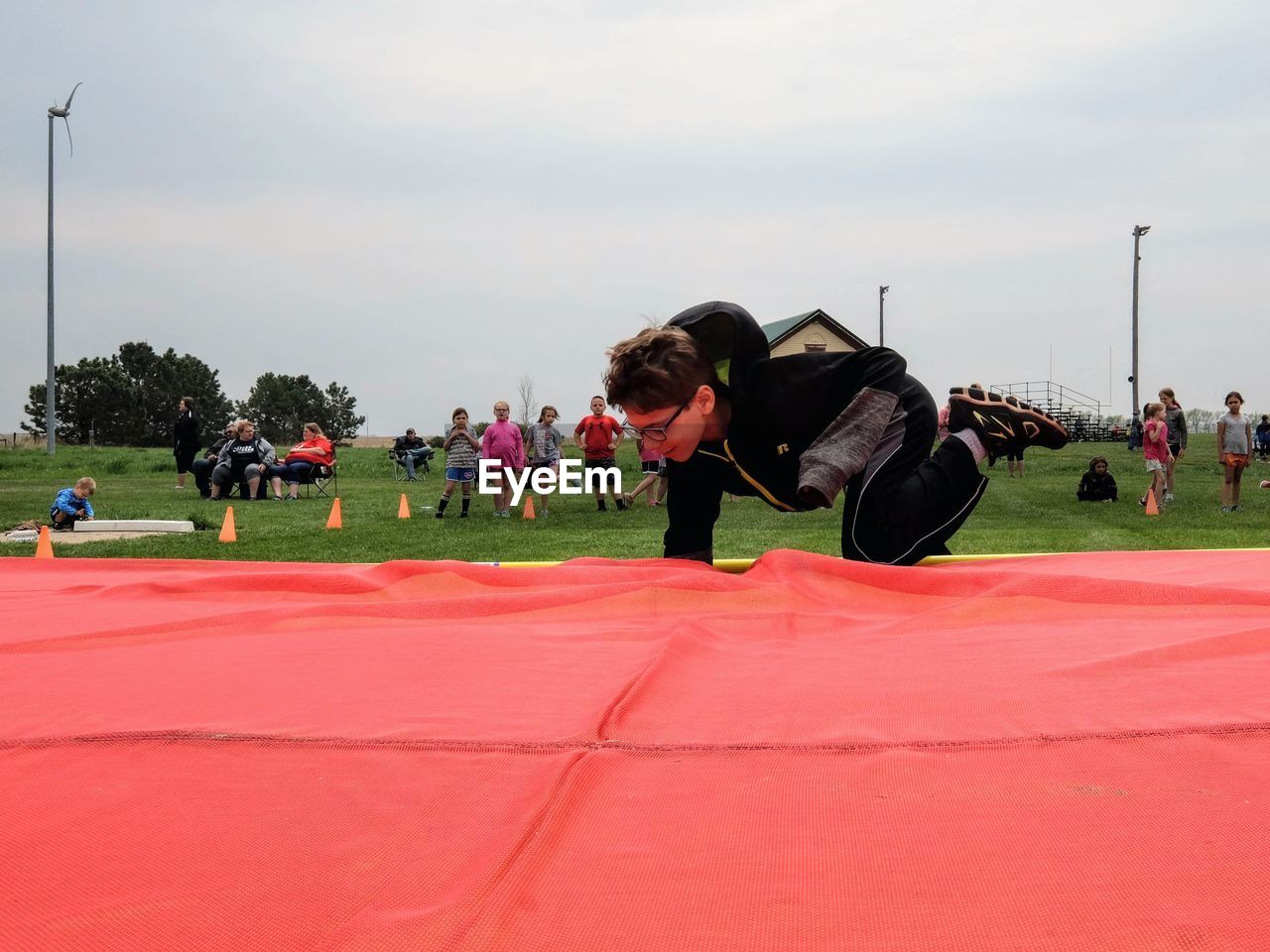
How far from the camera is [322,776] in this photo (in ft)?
4.61

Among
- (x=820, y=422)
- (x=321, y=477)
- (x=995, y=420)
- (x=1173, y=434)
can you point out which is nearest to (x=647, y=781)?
(x=820, y=422)

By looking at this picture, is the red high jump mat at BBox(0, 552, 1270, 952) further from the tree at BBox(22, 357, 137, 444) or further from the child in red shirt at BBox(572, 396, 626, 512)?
the tree at BBox(22, 357, 137, 444)

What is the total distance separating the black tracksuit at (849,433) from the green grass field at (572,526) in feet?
16.3

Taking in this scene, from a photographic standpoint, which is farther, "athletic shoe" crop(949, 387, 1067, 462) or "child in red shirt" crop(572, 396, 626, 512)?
"child in red shirt" crop(572, 396, 626, 512)

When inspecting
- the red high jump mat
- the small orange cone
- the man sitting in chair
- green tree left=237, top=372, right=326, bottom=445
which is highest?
green tree left=237, top=372, right=326, bottom=445

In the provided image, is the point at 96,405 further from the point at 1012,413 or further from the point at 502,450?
the point at 1012,413

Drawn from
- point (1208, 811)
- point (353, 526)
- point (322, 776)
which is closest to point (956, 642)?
point (1208, 811)

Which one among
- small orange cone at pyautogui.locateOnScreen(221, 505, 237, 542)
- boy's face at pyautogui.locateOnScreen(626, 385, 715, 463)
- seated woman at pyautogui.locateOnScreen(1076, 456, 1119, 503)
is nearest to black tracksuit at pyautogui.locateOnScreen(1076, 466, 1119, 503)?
seated woman at pyautogui.locateOnScreen(1076, 456, 1119, 503)

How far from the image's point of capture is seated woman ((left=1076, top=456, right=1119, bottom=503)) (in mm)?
15070

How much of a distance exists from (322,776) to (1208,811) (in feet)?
3.59

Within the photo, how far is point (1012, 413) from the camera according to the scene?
3.52 meters

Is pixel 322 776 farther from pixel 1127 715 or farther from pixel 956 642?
pixel 956 642

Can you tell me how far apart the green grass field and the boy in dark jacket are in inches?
194

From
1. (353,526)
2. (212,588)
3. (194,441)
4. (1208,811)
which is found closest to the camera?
(1208,811)
